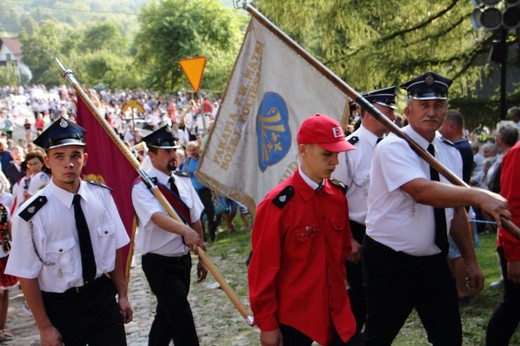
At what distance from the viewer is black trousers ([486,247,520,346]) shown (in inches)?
212

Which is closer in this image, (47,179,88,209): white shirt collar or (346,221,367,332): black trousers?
(47,179,88,209): white shirt collar

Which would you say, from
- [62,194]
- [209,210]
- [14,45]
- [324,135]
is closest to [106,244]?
[62,194]

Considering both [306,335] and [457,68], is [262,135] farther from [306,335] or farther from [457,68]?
[457,68]

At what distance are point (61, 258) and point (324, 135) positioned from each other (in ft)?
6.25

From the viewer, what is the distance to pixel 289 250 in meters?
4.27

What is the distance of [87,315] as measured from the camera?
486cm

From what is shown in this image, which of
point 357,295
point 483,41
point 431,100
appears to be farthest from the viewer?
point 483,41

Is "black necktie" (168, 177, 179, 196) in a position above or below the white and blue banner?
below

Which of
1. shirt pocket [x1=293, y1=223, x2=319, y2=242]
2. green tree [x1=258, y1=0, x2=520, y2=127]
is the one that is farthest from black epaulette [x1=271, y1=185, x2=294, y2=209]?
green tree [x1=258, y1=0, x2=520, y2=127]

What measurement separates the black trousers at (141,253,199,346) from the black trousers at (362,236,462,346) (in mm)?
1714

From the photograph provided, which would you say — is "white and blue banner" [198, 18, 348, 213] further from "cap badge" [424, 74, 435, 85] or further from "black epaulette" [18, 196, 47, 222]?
"black epaulette" [18, 196, 47, 222]

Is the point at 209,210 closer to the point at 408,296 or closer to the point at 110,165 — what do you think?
the point at 110,165

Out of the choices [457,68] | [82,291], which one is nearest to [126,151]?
[82,291]

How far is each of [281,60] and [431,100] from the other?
1.90m
